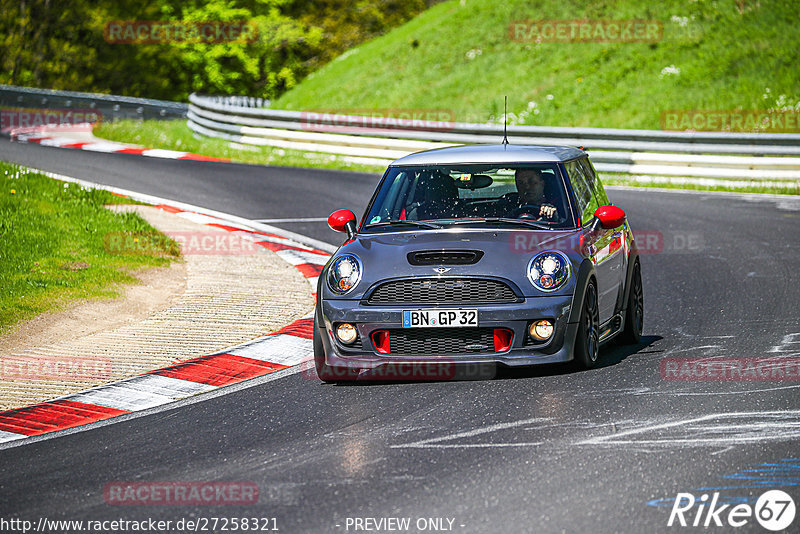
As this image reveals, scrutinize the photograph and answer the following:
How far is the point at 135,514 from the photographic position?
18.1ft

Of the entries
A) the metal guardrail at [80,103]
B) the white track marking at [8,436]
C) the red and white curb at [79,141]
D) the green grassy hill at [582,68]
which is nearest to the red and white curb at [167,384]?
the white track marking at [8,436]

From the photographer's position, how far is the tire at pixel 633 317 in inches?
369

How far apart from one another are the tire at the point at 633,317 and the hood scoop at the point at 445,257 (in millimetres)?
1915

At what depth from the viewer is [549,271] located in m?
7.91

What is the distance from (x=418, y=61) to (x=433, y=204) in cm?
3105

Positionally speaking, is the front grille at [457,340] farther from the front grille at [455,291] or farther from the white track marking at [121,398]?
the white track marking at [121,398]

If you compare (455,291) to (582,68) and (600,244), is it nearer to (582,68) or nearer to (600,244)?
(600,244)

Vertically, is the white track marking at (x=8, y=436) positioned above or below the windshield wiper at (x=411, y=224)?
below
